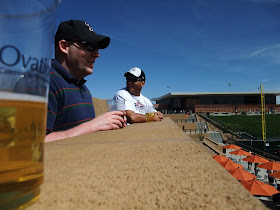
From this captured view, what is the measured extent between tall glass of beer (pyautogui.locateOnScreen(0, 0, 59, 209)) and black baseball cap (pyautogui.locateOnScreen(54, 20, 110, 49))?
181 cm

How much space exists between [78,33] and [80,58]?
25 cm

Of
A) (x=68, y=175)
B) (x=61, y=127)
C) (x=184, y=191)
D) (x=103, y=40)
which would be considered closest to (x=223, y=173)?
(x=184, y=191)

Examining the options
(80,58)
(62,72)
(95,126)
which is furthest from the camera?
(80,58)

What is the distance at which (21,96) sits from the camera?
0.41 meters

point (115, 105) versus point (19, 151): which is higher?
point (115, 105)

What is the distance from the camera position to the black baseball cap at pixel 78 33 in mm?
2156

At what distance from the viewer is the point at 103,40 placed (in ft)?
7.52

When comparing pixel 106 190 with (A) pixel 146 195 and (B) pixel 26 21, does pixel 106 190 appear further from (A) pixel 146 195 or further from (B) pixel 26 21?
(B) pixel 26 21

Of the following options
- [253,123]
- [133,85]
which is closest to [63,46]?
[133,85]

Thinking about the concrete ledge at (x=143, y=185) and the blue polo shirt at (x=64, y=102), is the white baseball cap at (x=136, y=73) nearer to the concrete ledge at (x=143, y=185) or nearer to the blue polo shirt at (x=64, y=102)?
the blue polo shirt at (x=64, y=102)

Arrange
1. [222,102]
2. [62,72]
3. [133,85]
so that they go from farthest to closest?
[222,102], [133,85], [62,72]

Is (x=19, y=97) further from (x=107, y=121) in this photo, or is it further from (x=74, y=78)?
(x=74, y=78)

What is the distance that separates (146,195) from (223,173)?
0.23m

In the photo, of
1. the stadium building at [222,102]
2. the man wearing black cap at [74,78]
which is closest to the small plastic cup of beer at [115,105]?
the man wearing black cap at [74,78]
